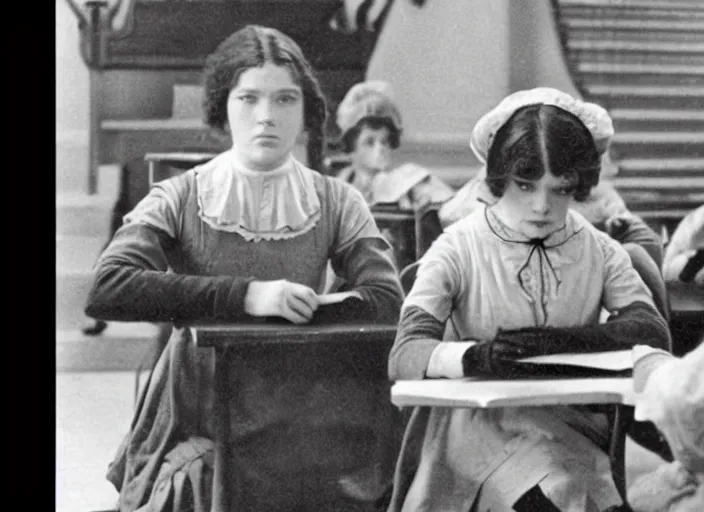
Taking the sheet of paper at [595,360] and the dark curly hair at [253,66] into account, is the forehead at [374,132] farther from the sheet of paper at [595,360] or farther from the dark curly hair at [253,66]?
the sheet of paper at [595,360]

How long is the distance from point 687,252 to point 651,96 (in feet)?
1.30

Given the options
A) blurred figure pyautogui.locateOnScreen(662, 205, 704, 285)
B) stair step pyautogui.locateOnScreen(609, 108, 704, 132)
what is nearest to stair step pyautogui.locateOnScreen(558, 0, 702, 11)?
stair step pyautogui.locateOnScreen(609, 108, 704, 132)

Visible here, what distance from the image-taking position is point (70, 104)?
2.97 metres

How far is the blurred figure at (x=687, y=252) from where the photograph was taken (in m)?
3.02

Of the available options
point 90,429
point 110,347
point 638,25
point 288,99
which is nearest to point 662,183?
point 638,25

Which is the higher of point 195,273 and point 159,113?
point 159,113

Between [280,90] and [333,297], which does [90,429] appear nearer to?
[333,297]

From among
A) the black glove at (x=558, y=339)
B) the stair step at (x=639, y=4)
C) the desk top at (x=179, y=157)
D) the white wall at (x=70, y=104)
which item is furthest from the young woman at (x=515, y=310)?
the white wall at (x=70, y=104)

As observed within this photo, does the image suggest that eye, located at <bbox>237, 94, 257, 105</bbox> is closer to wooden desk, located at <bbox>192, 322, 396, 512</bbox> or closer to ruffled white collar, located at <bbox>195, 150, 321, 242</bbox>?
ruffled white collar, located at <bbox>195, 150, 321, 242</bbox>

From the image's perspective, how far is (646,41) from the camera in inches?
120

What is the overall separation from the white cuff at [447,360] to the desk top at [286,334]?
0.18 meters
